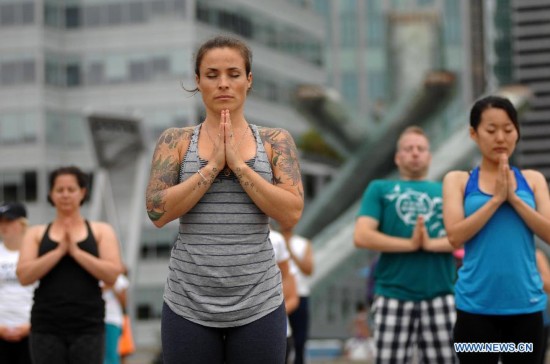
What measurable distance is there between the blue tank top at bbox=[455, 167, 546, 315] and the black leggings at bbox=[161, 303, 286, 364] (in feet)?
4.19

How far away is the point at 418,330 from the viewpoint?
702 centimetres

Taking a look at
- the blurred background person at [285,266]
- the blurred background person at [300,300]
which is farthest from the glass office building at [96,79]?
the blurred background person at [285,266]

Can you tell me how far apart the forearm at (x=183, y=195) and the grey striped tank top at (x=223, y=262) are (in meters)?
0.07

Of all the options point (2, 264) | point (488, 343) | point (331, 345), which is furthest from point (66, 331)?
point (331, 345)

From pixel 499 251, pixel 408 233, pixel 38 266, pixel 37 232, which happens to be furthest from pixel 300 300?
pixel 499 251

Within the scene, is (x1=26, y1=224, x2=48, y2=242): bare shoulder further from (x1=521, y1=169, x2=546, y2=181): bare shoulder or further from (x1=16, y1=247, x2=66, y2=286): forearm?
(x1=521, y1=169, x2=546, y2=181): bare shoulder

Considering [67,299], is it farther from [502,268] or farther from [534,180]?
[534,180]

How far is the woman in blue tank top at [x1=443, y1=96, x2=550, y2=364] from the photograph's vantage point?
5102mm

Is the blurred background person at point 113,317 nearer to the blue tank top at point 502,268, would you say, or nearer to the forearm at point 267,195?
the blue tank top at point 502,268

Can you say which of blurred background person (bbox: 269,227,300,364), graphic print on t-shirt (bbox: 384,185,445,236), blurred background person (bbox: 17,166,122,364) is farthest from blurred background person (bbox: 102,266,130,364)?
graphic print on t-shirt (bbox: 384,185,445,236)

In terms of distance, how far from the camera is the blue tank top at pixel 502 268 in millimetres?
5117

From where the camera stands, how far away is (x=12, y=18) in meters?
58.4

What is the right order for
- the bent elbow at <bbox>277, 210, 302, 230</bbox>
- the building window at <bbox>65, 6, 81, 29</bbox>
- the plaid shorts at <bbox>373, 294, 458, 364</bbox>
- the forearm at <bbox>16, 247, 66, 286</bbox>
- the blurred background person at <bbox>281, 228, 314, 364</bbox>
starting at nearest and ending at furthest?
the bent elbow at <bbox>277, 210, 302, 230</bbox>
the forearm at <bbox>16, 247, 66, 286</bbox>
the plaid shorts at <bbox>373, 294, 458, 364</bbox>
the blurred background person at <bbox>281, 228, 314, 364</bbox>
the building window at <bbox>65, 6, 81, 29</bbox>

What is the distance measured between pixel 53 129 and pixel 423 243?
5329cm
